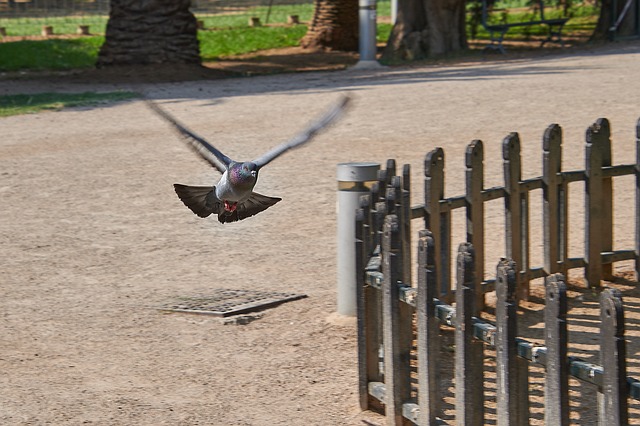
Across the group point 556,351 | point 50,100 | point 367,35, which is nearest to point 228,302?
point 556,351

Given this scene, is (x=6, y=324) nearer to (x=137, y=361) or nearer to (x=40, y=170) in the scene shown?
(x=137, y=361)

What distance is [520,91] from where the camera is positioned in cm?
1625

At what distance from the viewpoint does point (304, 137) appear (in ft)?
18.6

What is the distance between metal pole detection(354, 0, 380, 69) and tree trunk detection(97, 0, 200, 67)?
3.31 m

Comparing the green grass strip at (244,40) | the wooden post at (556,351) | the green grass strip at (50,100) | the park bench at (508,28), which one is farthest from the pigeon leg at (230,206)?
the green grass strip at (244,40)

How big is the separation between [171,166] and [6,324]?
5.18 metres

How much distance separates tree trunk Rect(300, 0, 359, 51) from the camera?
89.0 ft

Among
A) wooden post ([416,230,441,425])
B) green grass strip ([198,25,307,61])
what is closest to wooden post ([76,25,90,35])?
green grass strip ([198,25,307,61])

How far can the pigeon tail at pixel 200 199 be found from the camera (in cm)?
621

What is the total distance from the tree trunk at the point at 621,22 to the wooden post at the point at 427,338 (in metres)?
20.5

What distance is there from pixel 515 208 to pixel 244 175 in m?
2.14

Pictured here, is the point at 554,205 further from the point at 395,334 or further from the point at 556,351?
the point at 556,351

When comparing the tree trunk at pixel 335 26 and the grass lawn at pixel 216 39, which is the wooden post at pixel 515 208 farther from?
the tree trunk at pixel 335 26

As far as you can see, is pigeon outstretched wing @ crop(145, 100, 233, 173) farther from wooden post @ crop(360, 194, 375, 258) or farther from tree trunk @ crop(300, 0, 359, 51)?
tree trunk @ crop(300, 0, 359, 51)
